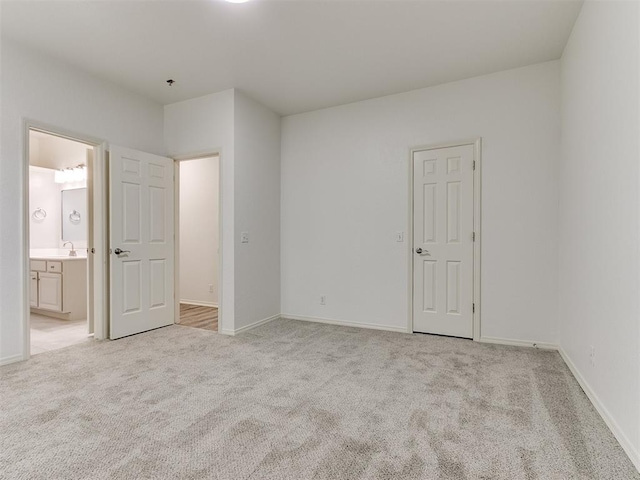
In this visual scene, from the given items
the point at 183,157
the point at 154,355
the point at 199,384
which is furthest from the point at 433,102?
the point at 154,355

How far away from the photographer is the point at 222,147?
3811mm

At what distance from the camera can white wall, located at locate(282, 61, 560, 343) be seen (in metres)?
3.25

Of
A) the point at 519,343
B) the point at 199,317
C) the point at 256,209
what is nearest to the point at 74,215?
the point at 199,317

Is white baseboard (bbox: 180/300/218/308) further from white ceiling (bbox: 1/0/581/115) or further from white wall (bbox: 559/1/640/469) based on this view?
white wall (bbox: 559/1/640/469)

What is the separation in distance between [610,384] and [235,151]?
3594 millimetres

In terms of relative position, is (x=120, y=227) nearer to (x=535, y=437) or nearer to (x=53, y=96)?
(x=53, y=96)

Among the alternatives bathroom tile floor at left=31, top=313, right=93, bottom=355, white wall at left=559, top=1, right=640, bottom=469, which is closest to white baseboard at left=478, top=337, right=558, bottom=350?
white wall at left=559, top=1, right=640, bottom=469

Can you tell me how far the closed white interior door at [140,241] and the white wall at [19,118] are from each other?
474 millimetres

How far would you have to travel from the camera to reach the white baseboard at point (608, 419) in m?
1.58

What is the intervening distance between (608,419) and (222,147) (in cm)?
385

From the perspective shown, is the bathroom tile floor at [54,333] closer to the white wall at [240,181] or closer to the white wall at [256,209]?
the white wall at [240,181]

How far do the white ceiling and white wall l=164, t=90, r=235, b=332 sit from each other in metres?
0.25

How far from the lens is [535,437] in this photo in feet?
5.83

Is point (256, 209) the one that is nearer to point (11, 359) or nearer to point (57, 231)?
point (11, 359)
